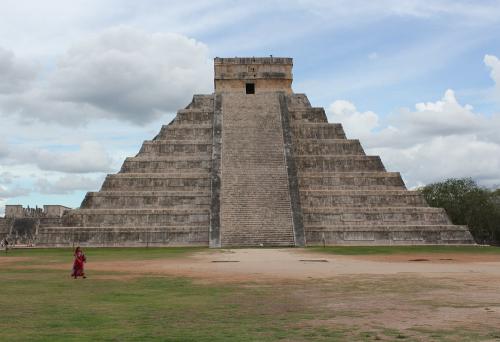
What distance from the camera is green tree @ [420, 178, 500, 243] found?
1923 inches

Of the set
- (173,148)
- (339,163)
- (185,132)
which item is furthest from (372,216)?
(185,132)

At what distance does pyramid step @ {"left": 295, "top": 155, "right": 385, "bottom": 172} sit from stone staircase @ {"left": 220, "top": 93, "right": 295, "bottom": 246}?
5.88ft

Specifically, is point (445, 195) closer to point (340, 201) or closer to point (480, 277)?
point (340, 201)

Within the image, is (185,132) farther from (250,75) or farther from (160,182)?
(250,75)

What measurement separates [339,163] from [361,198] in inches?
116

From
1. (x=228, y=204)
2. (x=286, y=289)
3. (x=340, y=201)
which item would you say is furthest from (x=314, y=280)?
(x=340, y=201)

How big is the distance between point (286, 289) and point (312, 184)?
20.7m

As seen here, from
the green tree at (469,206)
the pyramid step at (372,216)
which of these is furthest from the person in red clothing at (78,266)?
the green tree at (469,206)

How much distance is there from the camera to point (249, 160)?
1252 inches

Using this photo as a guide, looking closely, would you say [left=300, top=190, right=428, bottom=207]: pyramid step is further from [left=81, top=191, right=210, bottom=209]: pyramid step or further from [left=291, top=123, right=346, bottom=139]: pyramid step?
[left=81, top=191, right=210, bottom=209]: pyramid step

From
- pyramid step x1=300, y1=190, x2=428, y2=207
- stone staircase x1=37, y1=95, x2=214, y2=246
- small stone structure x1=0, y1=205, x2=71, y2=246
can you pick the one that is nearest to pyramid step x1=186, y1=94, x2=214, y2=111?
stone staircase x1=37, y1=95, x2=214, y2=246

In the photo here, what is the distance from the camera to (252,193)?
2952cm

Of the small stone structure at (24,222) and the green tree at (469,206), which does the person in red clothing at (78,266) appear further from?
the green tree at (469,206)

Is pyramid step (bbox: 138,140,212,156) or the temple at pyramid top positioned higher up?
the temple at pyramid top
